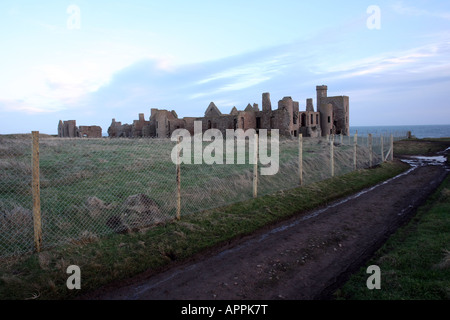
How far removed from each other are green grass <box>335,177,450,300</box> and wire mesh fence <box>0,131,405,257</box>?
194 inches

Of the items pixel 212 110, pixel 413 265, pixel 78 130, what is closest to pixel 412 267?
pixel 413 265

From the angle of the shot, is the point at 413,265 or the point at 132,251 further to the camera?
the point at 132,251

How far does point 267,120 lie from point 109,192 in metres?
26.7

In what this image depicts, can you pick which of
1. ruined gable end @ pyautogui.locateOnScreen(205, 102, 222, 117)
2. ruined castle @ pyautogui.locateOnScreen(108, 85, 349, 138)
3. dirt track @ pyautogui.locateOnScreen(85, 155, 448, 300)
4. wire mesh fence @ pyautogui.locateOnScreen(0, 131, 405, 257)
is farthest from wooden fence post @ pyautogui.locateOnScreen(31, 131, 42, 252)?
ruined gable end @ pyautogui.locateOnScreen(205, 102, 222, 117)

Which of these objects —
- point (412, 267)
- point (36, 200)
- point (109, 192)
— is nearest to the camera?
point (412, 267)

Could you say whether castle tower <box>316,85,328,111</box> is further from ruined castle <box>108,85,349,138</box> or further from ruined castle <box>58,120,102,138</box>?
ruined castle <box>58,120,102,138</box>

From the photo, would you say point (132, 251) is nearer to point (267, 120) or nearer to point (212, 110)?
point (267, 120)

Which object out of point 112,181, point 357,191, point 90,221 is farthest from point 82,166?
point 357,191

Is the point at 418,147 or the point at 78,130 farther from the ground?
the point at 78,130

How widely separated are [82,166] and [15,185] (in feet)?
9.71

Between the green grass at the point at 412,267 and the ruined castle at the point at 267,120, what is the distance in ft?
80.2

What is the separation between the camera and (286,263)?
607cm
